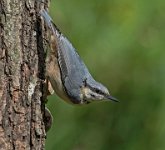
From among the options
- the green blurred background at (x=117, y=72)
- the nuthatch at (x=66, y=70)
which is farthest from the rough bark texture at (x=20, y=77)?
the green blurred background at (x=117, y=72)

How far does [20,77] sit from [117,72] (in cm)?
229

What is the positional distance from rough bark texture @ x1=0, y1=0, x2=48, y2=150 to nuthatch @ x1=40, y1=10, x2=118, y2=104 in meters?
0.55

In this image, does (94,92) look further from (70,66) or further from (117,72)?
(117,72)

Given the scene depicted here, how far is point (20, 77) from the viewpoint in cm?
497

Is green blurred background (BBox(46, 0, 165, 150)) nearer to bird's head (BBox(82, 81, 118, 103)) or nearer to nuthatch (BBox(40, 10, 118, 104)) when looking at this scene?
bird's head (BBox(82, 81, 118, 103))

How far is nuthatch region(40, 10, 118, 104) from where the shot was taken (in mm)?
5840

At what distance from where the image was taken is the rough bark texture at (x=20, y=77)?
15.9 feet

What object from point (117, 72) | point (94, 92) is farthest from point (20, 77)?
point (117, 72)

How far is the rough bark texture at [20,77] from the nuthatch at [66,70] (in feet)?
1.80

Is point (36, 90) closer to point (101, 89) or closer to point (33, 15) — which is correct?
point (33, 15)

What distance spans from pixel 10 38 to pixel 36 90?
498 mm

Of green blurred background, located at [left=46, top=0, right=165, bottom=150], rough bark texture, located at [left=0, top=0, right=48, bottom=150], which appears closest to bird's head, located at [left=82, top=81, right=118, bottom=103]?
green blurred background, located at [left=46, top=0, right=165, bottom=150]

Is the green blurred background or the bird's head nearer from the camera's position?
the bird's head

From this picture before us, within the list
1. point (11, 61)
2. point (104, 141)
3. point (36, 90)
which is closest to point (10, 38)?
point (11, 61)
